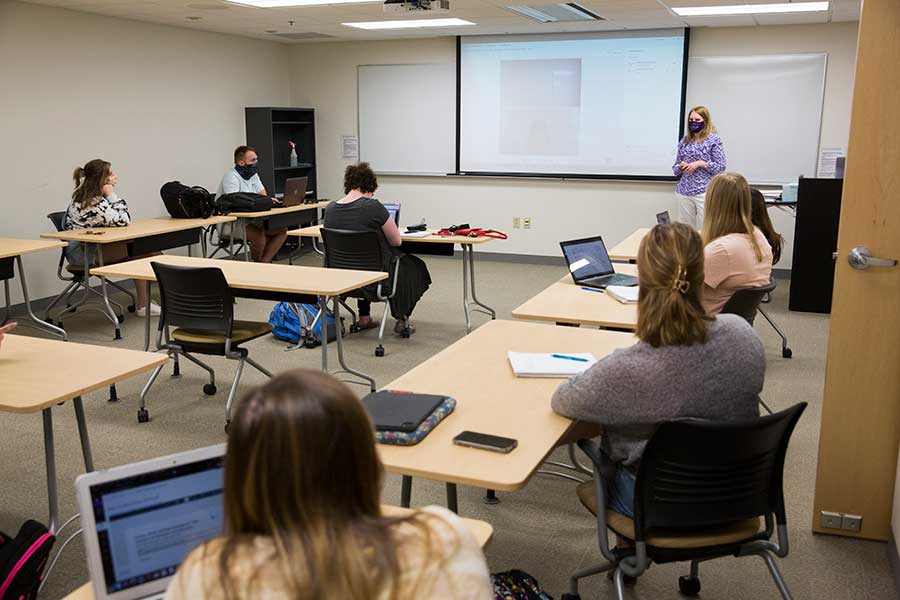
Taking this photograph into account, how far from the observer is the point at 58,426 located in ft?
13.7

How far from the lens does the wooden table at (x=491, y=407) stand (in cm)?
192

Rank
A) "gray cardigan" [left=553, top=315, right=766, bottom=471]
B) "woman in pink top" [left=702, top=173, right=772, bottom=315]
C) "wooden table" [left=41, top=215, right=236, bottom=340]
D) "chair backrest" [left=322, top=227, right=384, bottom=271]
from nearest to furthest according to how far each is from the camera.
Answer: "gray cardigan" [left=553, top=315, right=766, bottom=471] → "woman in pink top" [left=702, top=173, right=772, bottom=315] → "chair backrest" [left=322, top=227, right=384, bottom=271] → "wooden table" [left=41, top=215, right=236, bottom=340]

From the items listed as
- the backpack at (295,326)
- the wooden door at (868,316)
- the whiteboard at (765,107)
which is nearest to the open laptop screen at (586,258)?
the wooden door at (868,316)

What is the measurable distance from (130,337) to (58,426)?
1.81m

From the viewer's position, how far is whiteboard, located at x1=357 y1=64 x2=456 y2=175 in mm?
9156

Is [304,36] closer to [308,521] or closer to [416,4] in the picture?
[416,4]

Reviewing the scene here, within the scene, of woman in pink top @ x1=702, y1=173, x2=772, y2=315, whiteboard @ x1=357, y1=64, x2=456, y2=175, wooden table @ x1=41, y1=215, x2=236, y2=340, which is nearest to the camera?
woman in pink top @ x1=702, y1=173, x2=772, y2=315

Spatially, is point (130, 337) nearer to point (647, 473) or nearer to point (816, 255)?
point (647, 473)

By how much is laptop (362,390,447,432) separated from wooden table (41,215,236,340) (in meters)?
4.12

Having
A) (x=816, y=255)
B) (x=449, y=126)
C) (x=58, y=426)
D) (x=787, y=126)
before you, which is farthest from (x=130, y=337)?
(x=787, y=126)

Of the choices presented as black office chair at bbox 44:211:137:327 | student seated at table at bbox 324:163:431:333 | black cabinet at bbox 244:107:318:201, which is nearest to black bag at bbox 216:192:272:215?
black office chair at bbox 44:211:137:327

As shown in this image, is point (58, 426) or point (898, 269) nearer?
point (898, 269)

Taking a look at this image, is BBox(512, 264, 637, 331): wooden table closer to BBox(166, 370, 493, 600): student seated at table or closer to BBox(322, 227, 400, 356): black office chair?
BBox(322, 227, 400, 356): black office chair

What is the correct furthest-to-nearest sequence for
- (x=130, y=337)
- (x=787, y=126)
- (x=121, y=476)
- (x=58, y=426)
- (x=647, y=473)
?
(x=787, y=126) < (x=130, y=337) < (x=58, y=426) < (x=647, y=473) < (x=121, y=476)
